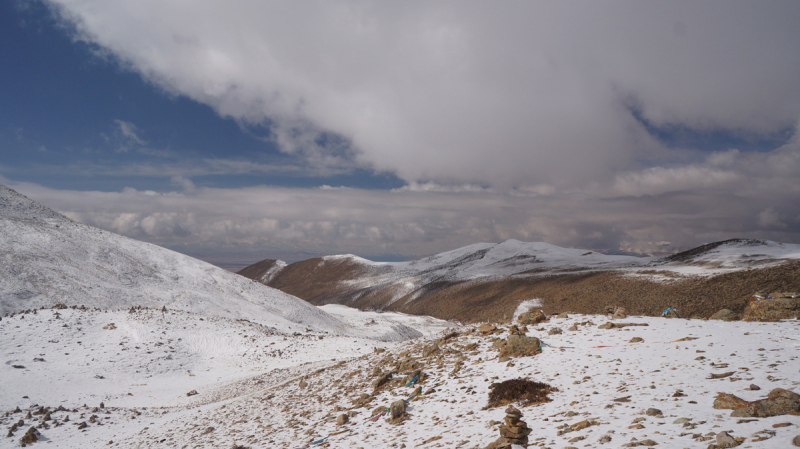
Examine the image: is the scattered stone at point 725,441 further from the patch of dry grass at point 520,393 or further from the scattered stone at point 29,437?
the scattered stone at point 29,437

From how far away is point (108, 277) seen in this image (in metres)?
39.8

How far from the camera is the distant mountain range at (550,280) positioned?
1446 inches

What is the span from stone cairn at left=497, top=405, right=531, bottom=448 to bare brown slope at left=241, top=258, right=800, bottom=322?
1235cm

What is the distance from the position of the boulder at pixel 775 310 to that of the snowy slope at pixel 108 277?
38876mm

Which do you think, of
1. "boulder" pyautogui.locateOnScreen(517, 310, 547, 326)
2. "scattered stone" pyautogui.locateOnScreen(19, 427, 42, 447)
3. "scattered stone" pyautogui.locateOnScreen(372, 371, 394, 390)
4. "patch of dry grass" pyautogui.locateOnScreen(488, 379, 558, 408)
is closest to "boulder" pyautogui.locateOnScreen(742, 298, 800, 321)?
"boulder" pyautogui.locateOnScreen(517, 310, 547, 326)

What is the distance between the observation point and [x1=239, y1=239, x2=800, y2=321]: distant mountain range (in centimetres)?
3672

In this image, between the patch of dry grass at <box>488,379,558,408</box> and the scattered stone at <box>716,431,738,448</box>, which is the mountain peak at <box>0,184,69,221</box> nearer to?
the patch of dry grass at <box>488,379,558,408</box>

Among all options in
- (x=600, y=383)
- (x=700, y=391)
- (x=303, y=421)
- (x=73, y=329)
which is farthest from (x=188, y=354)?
(x=700, y=391)

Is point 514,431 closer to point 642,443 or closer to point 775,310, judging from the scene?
point 642,443

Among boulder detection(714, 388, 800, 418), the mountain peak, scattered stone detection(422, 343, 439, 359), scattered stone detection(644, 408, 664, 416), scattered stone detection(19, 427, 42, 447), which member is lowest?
scattered stone detection(19, 427, 42, 447)

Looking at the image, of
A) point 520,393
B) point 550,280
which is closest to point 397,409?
point 520,393

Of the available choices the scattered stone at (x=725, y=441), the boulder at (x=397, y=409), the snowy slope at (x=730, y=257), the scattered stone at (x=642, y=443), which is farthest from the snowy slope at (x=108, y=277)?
the snowy slope at (x=730, y=257)

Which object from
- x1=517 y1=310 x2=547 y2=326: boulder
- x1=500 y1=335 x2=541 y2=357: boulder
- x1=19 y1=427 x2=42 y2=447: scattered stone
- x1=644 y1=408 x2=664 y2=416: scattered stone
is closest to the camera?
x1=644 y1=408 x2=664 y2=416: scattered stone

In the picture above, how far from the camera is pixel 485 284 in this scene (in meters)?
75.9
